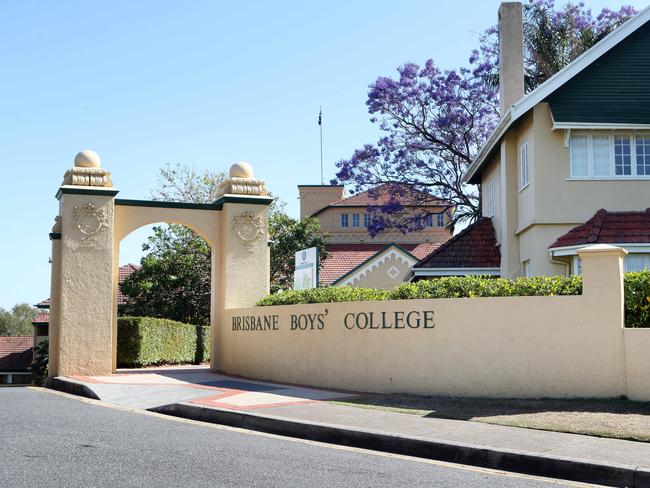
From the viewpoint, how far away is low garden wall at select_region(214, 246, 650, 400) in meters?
12.6

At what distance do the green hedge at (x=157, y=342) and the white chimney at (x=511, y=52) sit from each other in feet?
38.5

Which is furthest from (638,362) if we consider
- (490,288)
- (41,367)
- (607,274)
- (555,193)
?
(41,367)

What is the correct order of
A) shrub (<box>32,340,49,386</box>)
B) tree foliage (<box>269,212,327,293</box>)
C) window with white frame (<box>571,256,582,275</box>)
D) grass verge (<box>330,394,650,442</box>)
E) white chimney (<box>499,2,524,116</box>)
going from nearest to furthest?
grass verge (<box>330,394,650,442</box>) → window with white frame (<box>571,256,582,275</box>) → shrub (<box>32,340,49,386</box>) → white chimney (<box>499,2,524,116</box>) → tree foliage (<box>269,212,327,293</box>)

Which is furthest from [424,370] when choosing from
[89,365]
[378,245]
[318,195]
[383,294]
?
[318,195]

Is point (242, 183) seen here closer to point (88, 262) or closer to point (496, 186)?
point (88, 262)

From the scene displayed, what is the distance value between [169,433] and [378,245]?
45.9 m

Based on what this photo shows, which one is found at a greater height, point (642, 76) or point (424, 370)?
point (642, 76)

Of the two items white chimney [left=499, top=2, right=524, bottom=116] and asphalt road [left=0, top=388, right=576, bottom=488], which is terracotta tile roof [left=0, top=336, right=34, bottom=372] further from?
asphalt road [left=0, top=388, right=576, bottom=488]

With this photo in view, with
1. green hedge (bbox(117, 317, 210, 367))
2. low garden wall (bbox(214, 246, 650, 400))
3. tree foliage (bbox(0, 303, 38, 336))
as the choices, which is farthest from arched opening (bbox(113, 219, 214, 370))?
tree foliage (bbox(0, 303, 38, 336))

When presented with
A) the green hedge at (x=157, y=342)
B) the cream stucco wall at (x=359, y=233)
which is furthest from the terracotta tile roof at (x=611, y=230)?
the cream stucco wall at (x=359, y=233)

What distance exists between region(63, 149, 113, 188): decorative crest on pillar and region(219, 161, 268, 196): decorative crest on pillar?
3.06m

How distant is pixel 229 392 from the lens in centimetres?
1512

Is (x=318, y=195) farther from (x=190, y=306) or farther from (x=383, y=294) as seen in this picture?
(x=383, y=294)

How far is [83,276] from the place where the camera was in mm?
19328
